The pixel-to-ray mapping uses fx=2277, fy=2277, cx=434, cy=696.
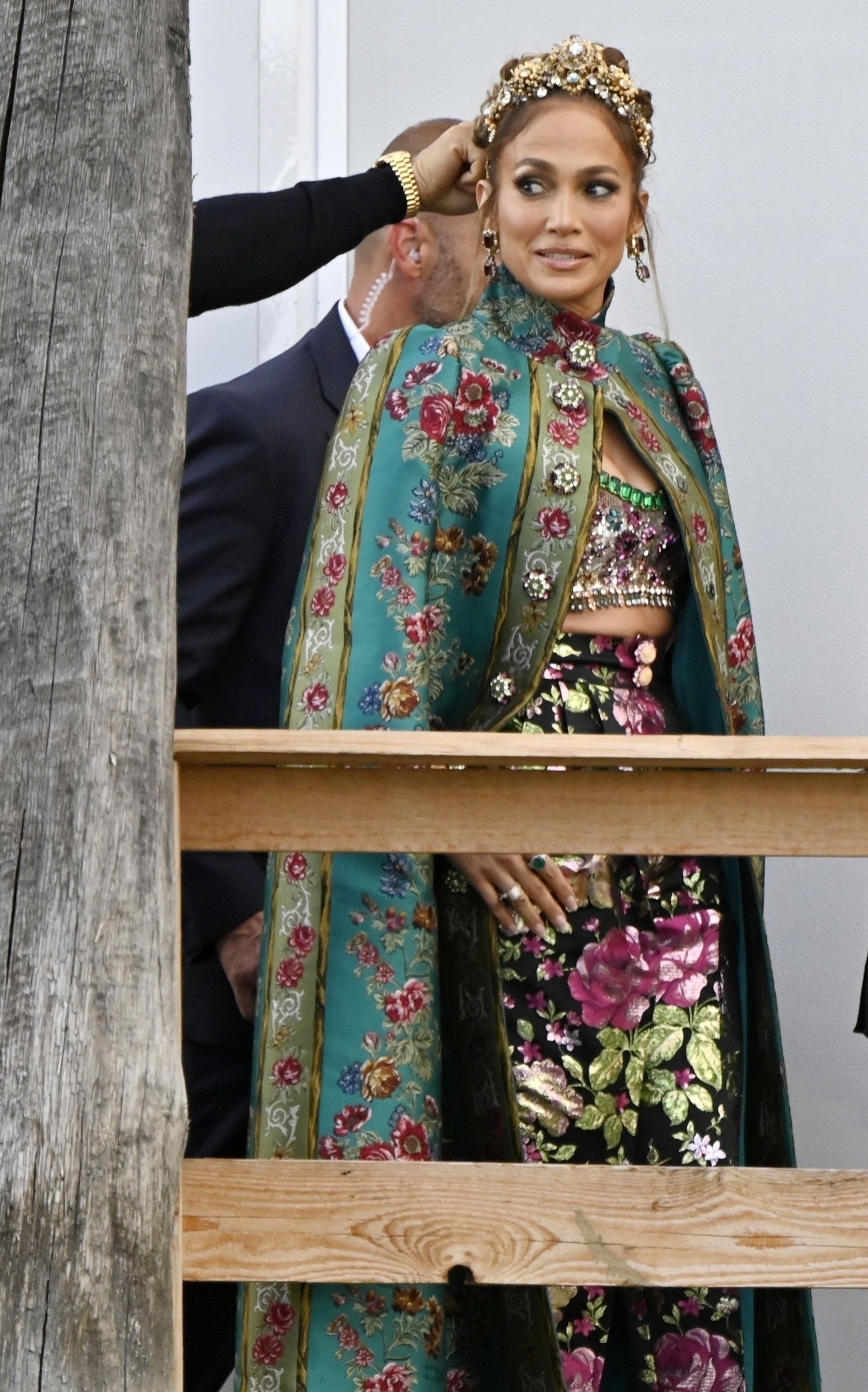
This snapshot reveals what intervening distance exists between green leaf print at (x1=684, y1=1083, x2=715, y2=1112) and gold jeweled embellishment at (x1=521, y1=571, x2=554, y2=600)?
0.52m

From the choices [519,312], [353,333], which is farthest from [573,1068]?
[353,333]

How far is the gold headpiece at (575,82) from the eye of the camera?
2.55m

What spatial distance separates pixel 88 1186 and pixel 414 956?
1.96ft

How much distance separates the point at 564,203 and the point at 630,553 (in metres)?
0.40

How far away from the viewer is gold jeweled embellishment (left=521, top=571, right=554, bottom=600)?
2369mm

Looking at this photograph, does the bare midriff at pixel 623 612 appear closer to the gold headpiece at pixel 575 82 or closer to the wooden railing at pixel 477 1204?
the gold headpiece at pixel 575 82

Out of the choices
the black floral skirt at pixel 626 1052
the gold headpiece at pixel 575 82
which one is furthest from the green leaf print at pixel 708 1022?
the gold headpiece at pixel 575 82

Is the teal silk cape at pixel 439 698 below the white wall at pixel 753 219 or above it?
below

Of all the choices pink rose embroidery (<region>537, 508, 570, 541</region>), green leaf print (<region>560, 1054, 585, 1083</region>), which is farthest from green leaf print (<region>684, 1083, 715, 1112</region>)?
pink rose embroidery (<region>537, 508, 570, 541</region>)

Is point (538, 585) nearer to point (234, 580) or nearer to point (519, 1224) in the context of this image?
point (234, 580)

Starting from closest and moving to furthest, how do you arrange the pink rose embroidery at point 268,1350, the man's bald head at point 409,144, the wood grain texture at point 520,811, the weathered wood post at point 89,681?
1. the weathered wood post at point 89,681
2. the wood grain texture at point 520,811
3. the pink rose embroidery at point 268,1350
4. the man's bald head at point 409,144

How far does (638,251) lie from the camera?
2.62m

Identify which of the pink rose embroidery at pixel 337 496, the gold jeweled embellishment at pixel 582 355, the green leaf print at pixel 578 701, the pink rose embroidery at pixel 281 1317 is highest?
the gold jeweled embellishment at pixel 582 355

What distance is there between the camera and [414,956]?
2.23 m
